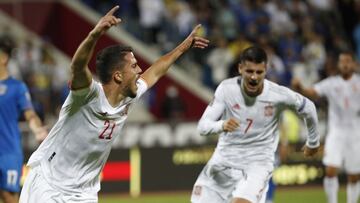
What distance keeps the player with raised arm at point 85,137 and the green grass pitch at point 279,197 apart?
8.76m

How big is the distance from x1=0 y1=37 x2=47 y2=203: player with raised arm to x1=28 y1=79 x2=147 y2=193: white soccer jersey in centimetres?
291

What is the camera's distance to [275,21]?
22359mm

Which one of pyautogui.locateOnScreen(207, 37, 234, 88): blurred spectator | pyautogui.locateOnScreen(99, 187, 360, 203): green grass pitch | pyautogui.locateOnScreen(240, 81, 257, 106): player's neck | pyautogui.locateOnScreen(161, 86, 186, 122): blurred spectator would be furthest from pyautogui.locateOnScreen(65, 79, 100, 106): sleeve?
pyautogui.locateOnScreen(207, 37, 234, 88): blurred spectator

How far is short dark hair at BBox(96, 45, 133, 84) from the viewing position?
23.3ft

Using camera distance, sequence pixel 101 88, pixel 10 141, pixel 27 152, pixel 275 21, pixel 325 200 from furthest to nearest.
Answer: pixel 275 21, pixel 27 152, pixel 325 200, pixel 10 141, pixel 101 88

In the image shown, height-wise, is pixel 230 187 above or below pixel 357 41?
below

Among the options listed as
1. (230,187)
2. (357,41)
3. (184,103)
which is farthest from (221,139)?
(357,41)

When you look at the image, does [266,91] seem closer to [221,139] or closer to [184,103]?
[221,139]

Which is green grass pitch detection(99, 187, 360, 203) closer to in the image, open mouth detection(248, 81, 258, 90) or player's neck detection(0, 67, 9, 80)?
player's neck detection(0, 67, 9, 80)

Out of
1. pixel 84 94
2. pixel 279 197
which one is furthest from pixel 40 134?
pixel 279 197

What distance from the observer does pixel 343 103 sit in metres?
13.8

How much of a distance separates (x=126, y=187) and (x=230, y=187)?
27.5 feet

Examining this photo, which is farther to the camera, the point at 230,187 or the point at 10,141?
the point at 10,141

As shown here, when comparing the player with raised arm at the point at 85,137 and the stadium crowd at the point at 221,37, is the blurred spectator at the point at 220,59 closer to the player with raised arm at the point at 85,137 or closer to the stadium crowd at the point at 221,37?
the stadium crowd at the point at 221,37
